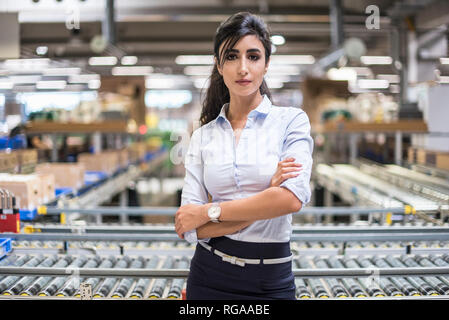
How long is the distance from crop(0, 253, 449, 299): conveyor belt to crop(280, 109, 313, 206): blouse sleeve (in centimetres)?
69

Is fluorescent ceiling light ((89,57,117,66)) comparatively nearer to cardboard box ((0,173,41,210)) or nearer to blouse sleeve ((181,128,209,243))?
cardboard box ((0,173,41,210))

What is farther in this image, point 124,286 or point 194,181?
point 124,286

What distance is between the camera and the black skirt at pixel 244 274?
116cm

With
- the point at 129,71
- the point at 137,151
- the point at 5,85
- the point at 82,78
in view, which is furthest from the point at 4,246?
the point at 129,71

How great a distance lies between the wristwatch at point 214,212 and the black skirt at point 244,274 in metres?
0.10

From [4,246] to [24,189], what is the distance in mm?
779

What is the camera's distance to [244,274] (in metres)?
1.17

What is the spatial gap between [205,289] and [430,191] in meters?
1.74

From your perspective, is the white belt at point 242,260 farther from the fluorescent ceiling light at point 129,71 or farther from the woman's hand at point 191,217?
the fluorescent ceiling light at point 129,71

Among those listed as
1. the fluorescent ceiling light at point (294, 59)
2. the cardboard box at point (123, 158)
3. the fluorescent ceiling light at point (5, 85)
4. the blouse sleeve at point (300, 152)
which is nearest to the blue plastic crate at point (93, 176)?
the cardboard box at point (123, 158)

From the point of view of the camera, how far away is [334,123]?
465cm

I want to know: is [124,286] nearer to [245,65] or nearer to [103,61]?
[245,65]

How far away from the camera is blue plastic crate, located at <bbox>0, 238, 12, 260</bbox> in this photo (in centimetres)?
175
